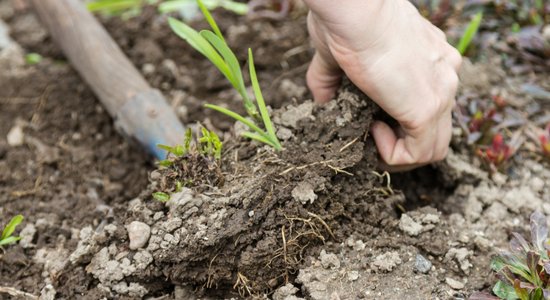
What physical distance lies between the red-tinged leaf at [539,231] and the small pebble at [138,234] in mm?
1232

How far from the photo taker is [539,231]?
2201 millimetres

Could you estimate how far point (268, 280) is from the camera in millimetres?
2195

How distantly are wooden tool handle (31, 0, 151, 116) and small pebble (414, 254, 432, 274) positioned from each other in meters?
1.29

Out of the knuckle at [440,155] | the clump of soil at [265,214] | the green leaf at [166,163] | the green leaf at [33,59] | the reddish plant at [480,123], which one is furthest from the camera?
the green leaf at [33,59]

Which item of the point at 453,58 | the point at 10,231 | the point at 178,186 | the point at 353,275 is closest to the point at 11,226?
the point at 10,231

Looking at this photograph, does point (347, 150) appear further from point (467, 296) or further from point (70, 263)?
point (70, 263)

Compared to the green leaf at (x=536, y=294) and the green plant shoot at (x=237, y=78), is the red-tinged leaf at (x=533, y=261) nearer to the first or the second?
the green leaf at (x=536, y=294)

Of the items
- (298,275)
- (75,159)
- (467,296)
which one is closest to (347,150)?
(298,275)

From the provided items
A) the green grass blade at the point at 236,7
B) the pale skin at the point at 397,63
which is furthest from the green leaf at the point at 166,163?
the green grass blade at the point at 236,7

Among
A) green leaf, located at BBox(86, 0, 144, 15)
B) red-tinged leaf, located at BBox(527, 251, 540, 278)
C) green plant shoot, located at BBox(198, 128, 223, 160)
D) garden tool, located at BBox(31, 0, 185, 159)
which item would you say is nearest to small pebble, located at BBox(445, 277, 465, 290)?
red-tinged leaf, located at BBox(527, 251, 540, 278)

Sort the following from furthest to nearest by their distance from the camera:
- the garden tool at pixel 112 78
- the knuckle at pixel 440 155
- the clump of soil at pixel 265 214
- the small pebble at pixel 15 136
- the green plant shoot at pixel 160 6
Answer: the green plant shoot at pixel 160 6
the small pebble at pixel 15 136
the garden tool at pixel 112 78
the knuckle at pixel 440 155
the clump of soil at pixel 265 214

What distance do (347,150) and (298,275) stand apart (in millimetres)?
445

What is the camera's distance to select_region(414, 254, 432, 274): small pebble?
7.24 ft

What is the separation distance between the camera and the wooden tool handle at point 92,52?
2.80m
